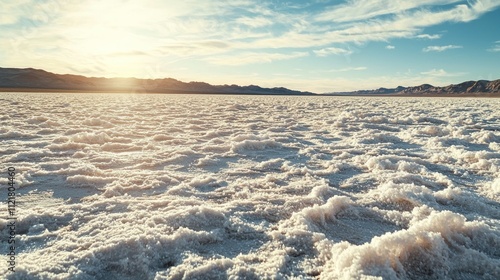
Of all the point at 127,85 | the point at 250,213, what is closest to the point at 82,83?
the point at 127,85

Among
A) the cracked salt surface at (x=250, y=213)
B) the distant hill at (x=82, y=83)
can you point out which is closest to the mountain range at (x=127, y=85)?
the distant hill at (x=82, y=83)

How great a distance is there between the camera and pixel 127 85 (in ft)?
432

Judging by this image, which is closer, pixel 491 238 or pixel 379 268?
pixel 379 268

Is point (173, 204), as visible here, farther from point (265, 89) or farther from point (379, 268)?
point (265, 89)

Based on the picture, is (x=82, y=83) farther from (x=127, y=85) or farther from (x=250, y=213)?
(x=250, y=213)

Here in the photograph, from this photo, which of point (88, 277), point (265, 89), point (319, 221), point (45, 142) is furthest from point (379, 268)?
point (265, 89)

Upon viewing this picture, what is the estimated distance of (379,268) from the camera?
232cm

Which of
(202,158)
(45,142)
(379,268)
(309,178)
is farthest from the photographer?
(45,142)

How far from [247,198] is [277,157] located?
8.93 ft

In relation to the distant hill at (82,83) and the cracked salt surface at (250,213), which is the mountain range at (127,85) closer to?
the distant hill at (82,83)

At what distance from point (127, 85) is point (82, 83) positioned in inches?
797

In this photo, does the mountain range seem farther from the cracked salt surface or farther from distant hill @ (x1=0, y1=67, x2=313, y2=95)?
the cracked salt surface

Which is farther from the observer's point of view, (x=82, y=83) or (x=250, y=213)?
(x=82, y=83)

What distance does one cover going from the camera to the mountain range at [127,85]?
96.9m
